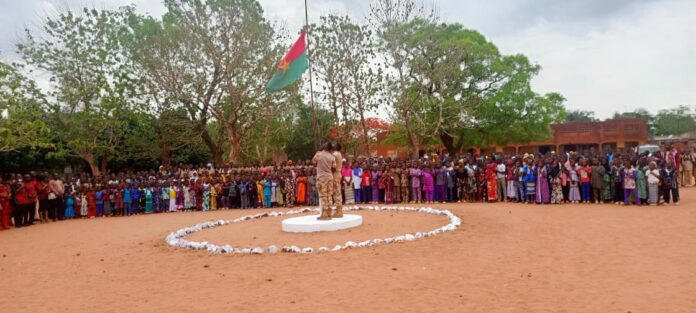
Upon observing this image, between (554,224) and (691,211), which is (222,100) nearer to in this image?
(554,224)

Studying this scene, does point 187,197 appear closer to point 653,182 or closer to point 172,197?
point 172,197

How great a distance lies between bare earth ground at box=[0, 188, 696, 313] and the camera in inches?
231

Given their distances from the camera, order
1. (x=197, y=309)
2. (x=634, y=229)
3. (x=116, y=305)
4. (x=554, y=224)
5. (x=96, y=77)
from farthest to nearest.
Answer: (x=96, y=77) < (x=554, y=224) < (x=634, y=229) < (x=116, y=305) < (x=197, y=309)

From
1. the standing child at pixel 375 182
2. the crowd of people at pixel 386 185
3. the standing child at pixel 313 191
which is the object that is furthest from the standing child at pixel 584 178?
the standing child at pixel 313 191

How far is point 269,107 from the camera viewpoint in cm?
→ 2488

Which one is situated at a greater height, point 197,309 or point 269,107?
point 269,107

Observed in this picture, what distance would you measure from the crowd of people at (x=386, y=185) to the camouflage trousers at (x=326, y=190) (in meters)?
0.22

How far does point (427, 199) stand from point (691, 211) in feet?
24.2

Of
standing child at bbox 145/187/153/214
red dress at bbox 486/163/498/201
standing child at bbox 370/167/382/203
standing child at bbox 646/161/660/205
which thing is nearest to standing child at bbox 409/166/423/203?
standing child at bbox 370/167/382/203

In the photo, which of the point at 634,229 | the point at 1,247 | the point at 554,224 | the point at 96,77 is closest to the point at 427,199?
the point at 554,224

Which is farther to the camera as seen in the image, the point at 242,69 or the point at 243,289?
the point at 242,69

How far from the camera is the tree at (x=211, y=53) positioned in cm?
2275

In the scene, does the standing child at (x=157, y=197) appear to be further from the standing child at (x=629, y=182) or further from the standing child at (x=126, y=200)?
the standing child at (x=629, y=182)

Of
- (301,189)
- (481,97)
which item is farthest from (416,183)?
(481,97)
